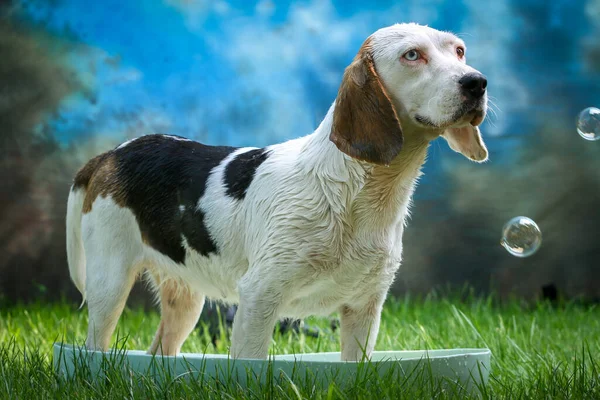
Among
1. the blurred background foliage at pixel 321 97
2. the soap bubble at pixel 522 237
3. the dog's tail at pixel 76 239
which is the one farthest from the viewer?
the blurred background foliage at pixel 321 97

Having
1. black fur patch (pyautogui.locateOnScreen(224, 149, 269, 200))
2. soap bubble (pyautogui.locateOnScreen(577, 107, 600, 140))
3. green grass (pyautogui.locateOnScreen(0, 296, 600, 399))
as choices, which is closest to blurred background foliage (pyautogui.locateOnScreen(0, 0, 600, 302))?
green grass (pyautogui.locateOnScreen(0, 296, 600, 399))

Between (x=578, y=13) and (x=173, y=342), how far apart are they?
14.2ft

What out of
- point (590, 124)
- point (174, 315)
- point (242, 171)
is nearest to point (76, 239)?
point (174, 315)

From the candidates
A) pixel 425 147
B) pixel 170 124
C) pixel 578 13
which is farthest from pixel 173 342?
pixel 578 13

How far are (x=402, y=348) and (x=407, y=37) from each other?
1715mm

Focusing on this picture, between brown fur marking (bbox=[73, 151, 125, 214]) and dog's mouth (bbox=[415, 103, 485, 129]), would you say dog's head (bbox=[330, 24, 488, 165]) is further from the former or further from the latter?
brown fur marking (bbox=[73, 151, 125, 214])

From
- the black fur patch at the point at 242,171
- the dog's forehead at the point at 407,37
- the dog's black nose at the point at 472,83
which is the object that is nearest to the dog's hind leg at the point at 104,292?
the black fur patch at the point at 242,171

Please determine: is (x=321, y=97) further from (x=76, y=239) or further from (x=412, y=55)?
(x=412, y=55)

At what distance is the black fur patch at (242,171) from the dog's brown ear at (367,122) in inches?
17.4

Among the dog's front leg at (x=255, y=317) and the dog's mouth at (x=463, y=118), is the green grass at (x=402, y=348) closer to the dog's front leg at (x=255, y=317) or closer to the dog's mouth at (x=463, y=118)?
the dog's front leg at (x=255, y=317)

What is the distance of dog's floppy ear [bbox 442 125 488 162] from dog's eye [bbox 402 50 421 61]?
36 cm

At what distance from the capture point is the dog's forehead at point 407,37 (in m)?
2.30

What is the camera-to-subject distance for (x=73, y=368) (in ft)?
8.30

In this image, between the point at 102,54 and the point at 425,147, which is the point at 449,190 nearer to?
the point at 102,54
